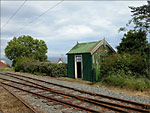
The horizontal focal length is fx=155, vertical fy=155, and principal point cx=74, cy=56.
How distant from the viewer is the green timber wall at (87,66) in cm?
1446

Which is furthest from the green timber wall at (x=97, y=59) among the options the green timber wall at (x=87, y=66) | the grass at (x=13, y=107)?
the grass at (x=13, y=107)

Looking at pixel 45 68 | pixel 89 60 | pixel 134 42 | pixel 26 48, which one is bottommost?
pixel 45 68

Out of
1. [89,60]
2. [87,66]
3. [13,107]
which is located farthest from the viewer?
[87,66]

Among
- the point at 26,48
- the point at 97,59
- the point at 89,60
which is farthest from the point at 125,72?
the point at 26,48

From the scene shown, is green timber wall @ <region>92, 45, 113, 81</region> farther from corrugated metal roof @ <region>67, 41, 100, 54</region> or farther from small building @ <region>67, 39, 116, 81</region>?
corrugated metal roof @ <region>67, 41, 100, 54</region>

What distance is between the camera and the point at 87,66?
48.4 ft

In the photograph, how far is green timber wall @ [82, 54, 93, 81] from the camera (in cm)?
1446

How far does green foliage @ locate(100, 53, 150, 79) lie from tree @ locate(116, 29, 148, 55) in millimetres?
2775

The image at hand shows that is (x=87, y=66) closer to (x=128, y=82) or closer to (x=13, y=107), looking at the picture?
(x=128, y=82)

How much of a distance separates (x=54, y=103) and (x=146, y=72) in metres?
7.41

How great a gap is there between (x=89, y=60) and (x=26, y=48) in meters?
35.9

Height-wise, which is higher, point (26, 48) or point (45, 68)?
point (26, 48)

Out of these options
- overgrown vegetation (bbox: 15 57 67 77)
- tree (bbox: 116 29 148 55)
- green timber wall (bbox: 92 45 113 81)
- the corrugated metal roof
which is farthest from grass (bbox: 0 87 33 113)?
tree (bbox: 116 29 148 55)

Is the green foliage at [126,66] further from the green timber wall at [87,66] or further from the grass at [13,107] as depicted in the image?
the grass at [13,107]
